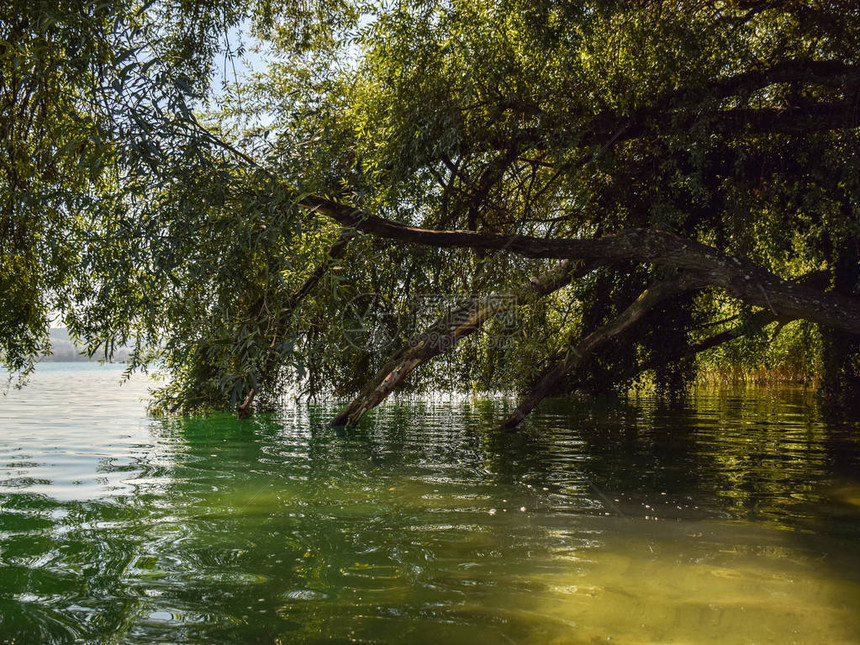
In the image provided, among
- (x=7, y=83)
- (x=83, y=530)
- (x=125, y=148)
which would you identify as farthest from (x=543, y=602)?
(x=7, y=83)

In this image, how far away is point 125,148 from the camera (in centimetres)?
587

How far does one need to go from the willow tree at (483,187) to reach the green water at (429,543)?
137cm

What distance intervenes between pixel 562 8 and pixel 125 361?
26.9 ft

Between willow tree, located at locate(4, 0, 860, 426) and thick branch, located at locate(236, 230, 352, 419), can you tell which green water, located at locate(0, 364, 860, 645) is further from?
thick branch, located at locate(236, 230, 352, 419)

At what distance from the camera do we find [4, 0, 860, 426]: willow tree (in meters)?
6.27

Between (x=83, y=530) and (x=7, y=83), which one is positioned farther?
A: (x=7, y=83)

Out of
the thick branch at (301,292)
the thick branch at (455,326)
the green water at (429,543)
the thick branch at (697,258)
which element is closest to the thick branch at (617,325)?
the thick branch at (697,258)

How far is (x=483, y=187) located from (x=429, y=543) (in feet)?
21.1

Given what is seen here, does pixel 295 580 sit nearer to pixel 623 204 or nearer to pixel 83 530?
pixel 83 530

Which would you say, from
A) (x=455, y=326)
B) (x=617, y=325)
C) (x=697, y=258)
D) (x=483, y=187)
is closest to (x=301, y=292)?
(x=455, y=326)

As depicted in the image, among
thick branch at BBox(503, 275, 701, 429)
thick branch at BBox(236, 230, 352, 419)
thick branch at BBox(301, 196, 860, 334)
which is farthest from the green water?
thick branch at BBox(301, 196, 860, 334)

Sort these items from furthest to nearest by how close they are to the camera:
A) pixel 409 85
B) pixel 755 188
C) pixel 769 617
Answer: pixel 755 188, pixel 409 85, pixel 769 617

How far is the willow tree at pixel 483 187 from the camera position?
627cm

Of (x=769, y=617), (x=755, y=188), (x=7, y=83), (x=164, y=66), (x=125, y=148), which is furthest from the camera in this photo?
(x=755, y=188)
